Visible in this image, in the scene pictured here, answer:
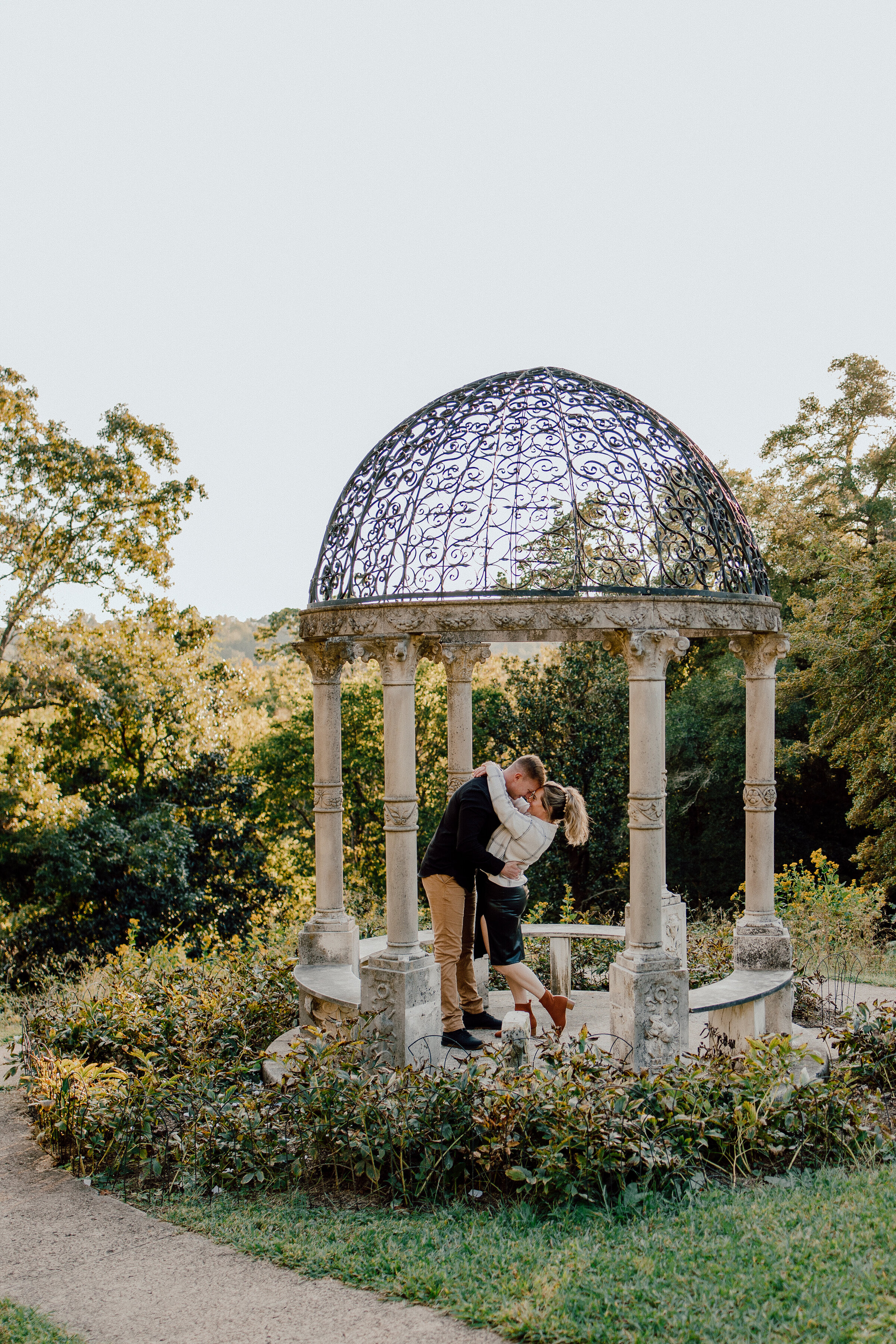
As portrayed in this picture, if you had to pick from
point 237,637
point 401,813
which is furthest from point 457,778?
point 237,637

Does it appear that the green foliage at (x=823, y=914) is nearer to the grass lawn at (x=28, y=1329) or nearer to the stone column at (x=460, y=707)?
the stone column at (x=460, y=707)

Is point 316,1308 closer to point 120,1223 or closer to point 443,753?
point 120,1223

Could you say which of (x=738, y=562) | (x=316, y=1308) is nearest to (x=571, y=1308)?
(x=316, y=1308)

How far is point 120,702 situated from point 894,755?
13934 millimetres

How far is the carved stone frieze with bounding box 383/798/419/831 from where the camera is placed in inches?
295

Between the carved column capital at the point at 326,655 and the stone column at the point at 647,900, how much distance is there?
2400mm

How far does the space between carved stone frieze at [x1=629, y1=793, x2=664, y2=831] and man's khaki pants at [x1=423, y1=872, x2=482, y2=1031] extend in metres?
1.41

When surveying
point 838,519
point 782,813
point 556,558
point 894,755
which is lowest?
point 782,813

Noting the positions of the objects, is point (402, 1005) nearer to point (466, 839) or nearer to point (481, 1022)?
point (466, 839)

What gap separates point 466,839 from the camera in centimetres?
744

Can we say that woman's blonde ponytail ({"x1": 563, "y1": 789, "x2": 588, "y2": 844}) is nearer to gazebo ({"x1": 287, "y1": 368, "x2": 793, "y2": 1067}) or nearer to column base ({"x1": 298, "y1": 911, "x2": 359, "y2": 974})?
gazebo ({"x1": 287, "y1": 368, "x2": 793, "y2": 1067})

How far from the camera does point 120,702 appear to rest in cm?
2033

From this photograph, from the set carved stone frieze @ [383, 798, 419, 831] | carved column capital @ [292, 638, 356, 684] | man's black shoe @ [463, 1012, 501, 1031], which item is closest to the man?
carved stone frieze @ [383, 798, 419, 831]

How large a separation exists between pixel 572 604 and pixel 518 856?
6.10ft
